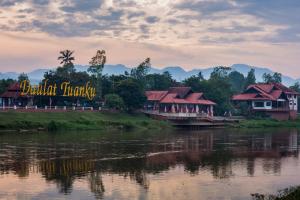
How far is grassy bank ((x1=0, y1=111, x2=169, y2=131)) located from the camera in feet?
277

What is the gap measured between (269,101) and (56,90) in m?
55.1

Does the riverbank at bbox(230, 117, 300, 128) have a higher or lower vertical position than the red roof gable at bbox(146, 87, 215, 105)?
lower

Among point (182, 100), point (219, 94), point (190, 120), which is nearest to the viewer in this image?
point (190, 120)

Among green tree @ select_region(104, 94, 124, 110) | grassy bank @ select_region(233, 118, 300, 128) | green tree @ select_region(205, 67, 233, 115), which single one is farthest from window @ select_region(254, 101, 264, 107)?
green tree @ select_region(104, 94, 124, 110)

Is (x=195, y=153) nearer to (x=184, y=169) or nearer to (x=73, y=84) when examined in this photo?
(x=184, y=169)

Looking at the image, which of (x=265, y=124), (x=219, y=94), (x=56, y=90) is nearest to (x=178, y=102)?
(x=219, y=94)

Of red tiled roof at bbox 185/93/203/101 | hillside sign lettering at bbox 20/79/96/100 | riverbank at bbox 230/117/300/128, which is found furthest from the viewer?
red tiled roof at bbox 185/93/203/101

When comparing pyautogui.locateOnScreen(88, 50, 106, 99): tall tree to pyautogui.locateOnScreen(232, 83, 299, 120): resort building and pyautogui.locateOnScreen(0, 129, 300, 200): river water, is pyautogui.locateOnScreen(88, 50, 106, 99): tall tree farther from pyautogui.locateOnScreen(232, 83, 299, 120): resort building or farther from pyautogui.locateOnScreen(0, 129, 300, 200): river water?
pyautogui.locateOnScreen(0, 129, 300, 200): river water

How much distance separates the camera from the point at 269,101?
131375 mm

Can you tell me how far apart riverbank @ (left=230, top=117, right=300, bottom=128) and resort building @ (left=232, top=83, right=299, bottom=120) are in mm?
4325

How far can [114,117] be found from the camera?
103250 mm

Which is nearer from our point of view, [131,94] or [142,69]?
[131,94]

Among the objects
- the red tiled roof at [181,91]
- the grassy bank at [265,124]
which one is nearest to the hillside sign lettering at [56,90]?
the red tiled roof at [181,91]

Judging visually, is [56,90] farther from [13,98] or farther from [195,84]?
[195,84]
